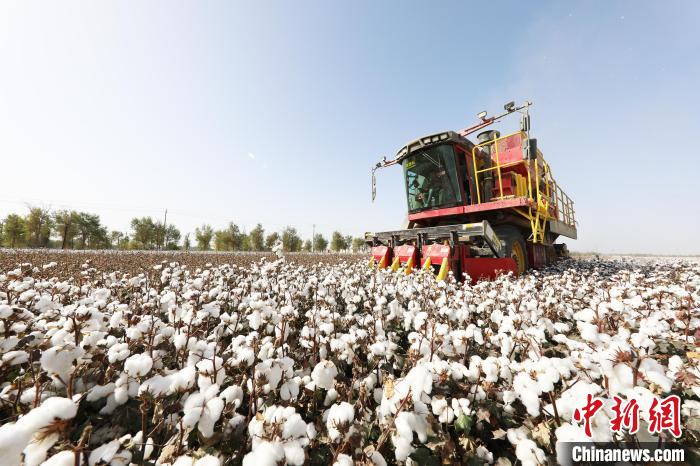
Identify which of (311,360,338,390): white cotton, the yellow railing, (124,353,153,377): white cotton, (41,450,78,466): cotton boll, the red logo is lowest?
the red logo

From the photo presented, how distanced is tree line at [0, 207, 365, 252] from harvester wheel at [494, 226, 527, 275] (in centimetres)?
3572

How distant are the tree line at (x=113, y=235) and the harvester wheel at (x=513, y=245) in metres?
35.7

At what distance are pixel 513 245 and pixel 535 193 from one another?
11.4 feet

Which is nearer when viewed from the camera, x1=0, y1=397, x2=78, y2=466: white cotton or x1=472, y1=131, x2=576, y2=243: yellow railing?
x1=0, y1=397, x2=78, y2=466: white cotton

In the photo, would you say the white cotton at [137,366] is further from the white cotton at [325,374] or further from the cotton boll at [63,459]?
the white cotton at [325,374]

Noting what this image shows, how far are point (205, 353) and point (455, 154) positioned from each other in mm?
8467

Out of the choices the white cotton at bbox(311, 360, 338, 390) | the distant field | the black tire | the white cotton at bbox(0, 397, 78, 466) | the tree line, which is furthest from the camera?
the tree line

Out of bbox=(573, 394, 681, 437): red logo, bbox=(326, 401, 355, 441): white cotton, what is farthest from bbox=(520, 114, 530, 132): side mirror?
bbox=(326, 401, 355, 441): white cotton

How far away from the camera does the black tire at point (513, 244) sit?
7.46 m

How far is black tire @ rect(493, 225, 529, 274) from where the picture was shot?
746 centimetres

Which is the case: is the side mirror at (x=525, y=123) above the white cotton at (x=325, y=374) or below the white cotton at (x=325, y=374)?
above

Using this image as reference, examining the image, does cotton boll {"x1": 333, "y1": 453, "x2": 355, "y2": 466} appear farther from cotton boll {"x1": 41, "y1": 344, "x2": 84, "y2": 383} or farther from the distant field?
the distant field

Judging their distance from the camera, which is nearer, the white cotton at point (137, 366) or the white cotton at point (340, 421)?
the white cotton at point (340, 421)

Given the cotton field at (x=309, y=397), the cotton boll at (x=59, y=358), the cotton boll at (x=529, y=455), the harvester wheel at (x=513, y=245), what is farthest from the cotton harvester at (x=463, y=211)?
the cotton boll at (x=59, y=358)
